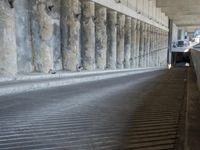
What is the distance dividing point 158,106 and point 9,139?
342 centimetres

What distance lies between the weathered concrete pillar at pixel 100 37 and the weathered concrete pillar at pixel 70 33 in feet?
9.57

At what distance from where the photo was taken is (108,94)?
7.78m

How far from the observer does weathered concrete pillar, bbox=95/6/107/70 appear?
15.8m

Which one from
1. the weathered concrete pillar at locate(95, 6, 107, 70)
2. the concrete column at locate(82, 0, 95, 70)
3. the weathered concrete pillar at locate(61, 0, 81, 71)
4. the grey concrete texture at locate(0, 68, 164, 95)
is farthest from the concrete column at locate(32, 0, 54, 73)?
the weathered concrete pillar at locate(95, 6, 107, 70)

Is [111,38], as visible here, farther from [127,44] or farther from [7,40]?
[7,40]

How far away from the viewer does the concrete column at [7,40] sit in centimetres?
858

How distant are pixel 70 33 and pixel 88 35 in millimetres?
1678

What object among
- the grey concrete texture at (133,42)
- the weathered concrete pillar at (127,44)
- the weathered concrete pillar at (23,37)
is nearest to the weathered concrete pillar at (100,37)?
the weathered concrete pillar at (127,44)

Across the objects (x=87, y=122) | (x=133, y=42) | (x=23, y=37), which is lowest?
(x=87, y=122)

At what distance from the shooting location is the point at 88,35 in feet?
47.2

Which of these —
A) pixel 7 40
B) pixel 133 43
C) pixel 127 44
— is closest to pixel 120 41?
pixel 127 44

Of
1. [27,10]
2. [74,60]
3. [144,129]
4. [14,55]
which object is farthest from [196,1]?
[144,129]

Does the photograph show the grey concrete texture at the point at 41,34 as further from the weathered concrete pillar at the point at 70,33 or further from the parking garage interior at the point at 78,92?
the weathered concrete pillar at the point at 70,33

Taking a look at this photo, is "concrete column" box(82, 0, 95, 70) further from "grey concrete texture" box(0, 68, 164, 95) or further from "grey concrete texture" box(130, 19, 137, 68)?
"grey concrete texture" box(130, 19, 137, 68)
